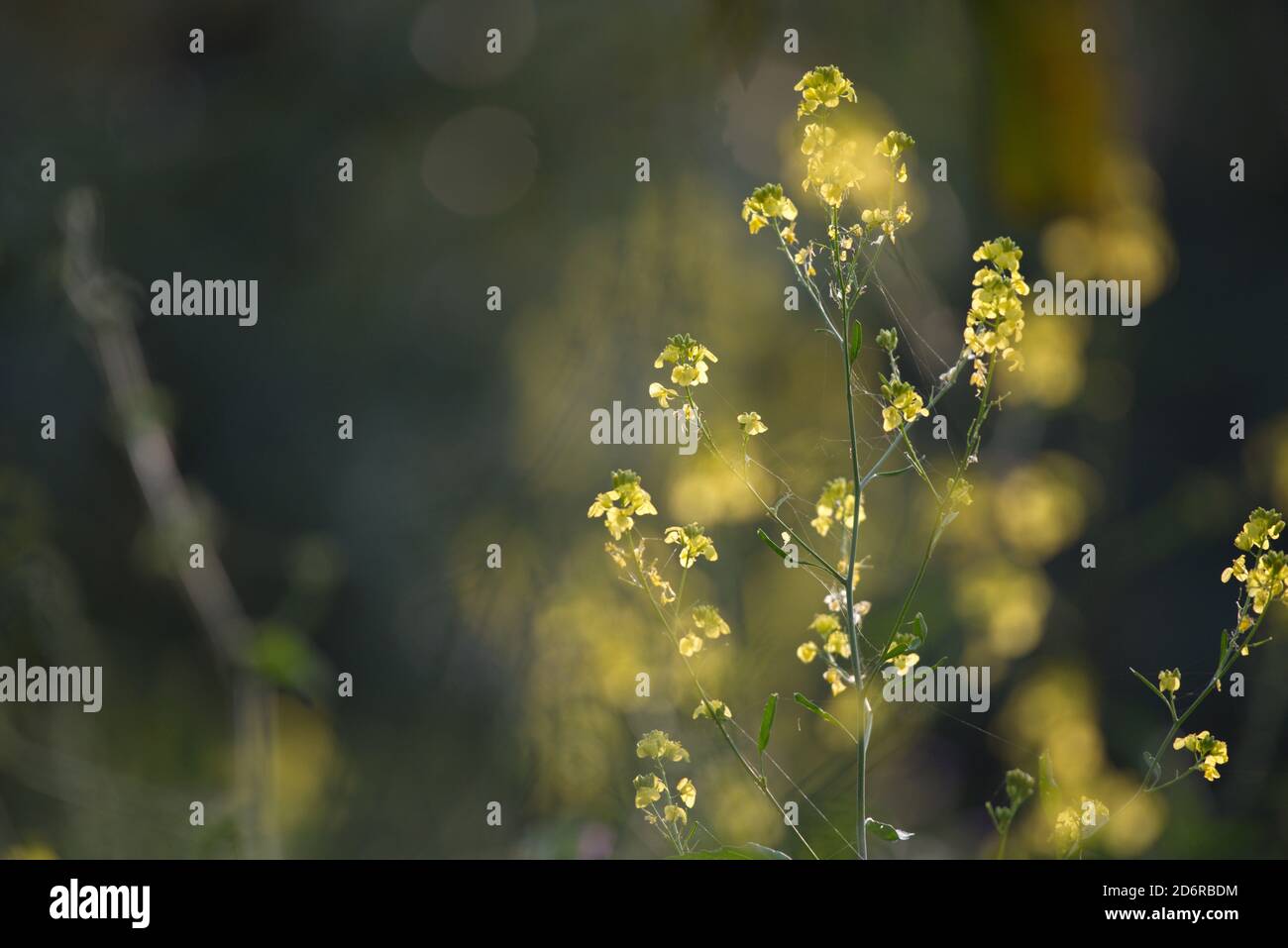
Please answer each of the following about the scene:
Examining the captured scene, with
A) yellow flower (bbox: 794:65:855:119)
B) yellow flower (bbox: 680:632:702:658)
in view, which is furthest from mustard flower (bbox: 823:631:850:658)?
yellow flower (bbox: 794:65:855:119)

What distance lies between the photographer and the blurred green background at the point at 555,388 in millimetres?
1931

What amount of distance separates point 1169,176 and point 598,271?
3.84 feet

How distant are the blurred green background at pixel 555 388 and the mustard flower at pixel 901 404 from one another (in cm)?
71

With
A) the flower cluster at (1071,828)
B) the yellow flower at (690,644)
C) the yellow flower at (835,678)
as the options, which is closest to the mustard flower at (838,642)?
the yellow flower at (835,678)

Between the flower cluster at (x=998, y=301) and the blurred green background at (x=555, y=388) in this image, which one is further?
the blurred green background at (x=555, y=388)

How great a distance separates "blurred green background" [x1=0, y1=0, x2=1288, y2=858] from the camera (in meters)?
1.93

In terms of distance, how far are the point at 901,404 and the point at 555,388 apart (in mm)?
1196

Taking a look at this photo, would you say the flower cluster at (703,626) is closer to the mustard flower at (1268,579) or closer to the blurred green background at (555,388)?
the mustard flower at (1268,579)

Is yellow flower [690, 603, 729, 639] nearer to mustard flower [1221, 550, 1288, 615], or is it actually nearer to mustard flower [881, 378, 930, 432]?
mustard flower [881, 378, 930, 432]

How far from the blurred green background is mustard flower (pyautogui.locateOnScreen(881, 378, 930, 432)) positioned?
28.1 inches

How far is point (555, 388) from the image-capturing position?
2174 millimetres

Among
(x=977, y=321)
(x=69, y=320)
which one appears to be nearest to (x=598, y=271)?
(x=69, y=320)

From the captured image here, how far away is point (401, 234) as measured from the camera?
233 centimetres
